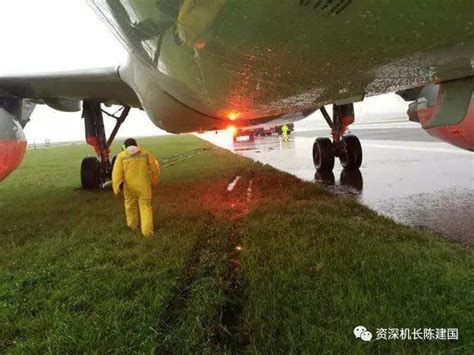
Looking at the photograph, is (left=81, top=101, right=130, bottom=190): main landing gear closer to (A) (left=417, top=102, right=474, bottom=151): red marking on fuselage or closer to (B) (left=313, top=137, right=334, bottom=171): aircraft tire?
(B) (left=313, top=137, right=334, bottom=171): aircraft tire

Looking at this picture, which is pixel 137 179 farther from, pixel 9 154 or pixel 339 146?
pixel 339 146

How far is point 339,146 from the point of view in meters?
10.9

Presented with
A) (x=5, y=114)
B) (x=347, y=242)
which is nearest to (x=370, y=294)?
(x=347, y=242)

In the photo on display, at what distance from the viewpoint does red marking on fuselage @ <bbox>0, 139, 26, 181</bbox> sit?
5987 mm

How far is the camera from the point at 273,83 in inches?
104

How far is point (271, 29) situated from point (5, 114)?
5.60 metres

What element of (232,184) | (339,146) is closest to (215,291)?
(232,184)

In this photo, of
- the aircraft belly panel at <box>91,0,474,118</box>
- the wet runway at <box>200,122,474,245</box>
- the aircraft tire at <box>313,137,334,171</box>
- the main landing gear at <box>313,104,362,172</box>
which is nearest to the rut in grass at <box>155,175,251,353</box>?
the aircraft belly panel at <box>91,0,474,118</box>

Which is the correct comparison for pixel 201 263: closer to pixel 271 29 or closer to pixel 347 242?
pixel 347 242

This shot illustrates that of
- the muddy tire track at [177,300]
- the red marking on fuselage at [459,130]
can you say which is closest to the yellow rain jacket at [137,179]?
Answer: the muddy tire track at [177,300]

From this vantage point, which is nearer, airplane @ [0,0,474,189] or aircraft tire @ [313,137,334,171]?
airplane @ [0,0,474,189]

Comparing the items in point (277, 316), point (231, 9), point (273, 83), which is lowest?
point (277, 316)

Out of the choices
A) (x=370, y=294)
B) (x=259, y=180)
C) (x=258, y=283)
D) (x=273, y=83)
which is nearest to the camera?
(x=273, y=83)

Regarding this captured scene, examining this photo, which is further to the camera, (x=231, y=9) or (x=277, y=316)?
(x=277, y=316)
